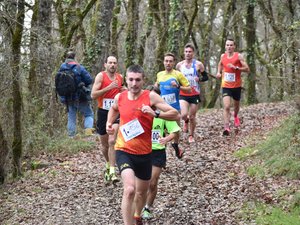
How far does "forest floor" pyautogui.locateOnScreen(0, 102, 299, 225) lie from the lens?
→ 8633mm

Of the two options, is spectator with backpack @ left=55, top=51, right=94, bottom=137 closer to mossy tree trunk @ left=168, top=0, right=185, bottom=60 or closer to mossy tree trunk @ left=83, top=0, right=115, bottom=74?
mossy tree trunk @ left=83, top=0, right=115, bottom=74

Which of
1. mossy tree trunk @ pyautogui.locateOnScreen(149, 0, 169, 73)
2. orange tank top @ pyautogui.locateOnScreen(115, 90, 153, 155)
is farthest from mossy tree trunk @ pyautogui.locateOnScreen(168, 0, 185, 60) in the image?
orange tank top @ pyautogui.locateOnScreen(115, 90, 153, 155)

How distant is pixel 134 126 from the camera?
716cm

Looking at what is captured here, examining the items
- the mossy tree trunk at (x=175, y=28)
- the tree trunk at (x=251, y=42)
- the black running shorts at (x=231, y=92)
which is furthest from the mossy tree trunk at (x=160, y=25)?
the black running shorts at (x=231, y=92)

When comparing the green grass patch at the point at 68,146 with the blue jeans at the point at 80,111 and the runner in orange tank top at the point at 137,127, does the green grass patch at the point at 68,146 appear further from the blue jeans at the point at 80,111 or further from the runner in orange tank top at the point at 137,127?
the runner in orange tank top at the point at 137,127

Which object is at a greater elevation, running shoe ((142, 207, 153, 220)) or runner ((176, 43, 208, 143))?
runner ((176, 43, 208, 143))

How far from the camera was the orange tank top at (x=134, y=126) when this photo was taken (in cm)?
718

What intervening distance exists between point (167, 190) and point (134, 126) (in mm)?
2904

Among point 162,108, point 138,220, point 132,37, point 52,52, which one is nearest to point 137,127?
point 162,108

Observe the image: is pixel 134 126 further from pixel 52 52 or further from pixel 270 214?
pixel 52 52

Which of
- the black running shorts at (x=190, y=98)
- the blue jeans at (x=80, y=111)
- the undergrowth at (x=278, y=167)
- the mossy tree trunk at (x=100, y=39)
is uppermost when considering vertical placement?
the mossy tree trunk at (x=100, y=39)

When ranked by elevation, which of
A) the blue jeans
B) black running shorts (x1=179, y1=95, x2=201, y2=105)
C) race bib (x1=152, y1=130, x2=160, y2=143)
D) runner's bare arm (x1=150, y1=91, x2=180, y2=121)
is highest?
runner's bare arm (x1=150, y1=91, x2=180, y2=121)

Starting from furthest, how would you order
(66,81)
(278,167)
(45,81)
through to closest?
(45,81) < (66,81) < (278,167)

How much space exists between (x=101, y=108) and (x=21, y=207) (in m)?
Result: 2.29
